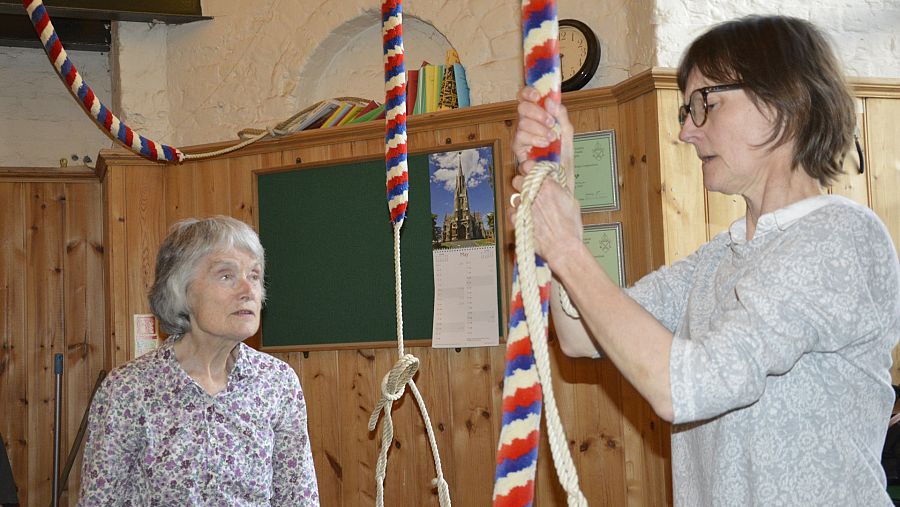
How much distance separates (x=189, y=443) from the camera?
2.41 metres

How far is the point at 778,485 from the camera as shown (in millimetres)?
1282

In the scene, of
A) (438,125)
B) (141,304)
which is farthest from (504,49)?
(141,304)

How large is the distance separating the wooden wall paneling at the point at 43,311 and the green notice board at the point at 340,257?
1498 mm

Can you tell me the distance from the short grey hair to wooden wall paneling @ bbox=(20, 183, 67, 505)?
2883mm

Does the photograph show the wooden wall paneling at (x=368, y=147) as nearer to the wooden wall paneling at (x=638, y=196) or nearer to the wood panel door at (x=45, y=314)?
the wooden wall paneling at (x=638, y=196)

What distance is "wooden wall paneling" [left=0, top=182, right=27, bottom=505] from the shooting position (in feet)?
16.8

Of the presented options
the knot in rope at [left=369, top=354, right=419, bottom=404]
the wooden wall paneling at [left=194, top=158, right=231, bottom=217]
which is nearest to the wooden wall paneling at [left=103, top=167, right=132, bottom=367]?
the wooden wall paneling at [left=194, top=158, right=231, bottom=217]

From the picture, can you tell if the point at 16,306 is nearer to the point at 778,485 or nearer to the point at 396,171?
the point at 396,171

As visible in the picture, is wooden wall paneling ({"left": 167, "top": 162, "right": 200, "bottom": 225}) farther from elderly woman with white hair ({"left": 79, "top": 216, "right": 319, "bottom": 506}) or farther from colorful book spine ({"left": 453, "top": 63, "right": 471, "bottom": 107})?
elderly woman with white hair ({"left": 79, "top": 216, "right": 319, "bottom": 506})

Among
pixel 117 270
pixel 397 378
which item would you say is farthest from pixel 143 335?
pixel 397 378

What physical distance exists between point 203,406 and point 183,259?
419 millimetres

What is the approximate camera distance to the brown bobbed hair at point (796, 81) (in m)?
1.38

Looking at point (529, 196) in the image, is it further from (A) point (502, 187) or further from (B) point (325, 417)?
(B) point (325, 417)

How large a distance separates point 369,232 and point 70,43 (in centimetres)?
234
